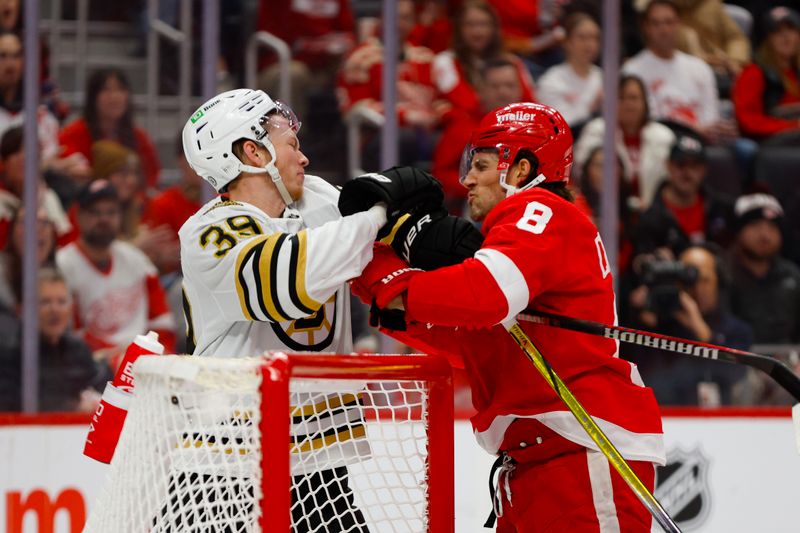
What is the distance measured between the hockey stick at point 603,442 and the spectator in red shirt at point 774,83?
3.23 meters

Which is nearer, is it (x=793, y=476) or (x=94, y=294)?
(x=793, y=476)

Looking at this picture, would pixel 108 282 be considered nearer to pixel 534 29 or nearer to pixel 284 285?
pixel 534 29

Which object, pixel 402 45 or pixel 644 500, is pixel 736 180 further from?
pixel 644 500

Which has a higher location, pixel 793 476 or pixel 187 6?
pixel 187 6

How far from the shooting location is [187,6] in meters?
4.78

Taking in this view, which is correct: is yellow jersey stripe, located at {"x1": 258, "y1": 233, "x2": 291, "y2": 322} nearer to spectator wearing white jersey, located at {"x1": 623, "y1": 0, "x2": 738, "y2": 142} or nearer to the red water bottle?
the red water bottle

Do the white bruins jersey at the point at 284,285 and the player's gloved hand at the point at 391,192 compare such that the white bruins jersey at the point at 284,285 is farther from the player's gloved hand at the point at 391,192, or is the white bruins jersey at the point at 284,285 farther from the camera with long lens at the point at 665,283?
the camera with long lens at the point at 665,283

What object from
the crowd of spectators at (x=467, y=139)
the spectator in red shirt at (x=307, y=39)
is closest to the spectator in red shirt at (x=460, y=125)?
the crowd of spectators at (x=467, y=139)

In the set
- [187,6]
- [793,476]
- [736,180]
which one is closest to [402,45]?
[187,6]

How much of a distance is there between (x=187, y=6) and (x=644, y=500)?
3094mm

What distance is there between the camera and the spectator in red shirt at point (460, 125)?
495 centimetres

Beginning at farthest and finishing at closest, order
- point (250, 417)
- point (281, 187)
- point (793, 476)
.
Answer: point (793, 476), point (281, 187), point (250, 417)

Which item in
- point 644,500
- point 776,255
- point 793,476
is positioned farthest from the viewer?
point 776,255

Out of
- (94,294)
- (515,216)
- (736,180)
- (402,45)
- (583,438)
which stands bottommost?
(583,438)
